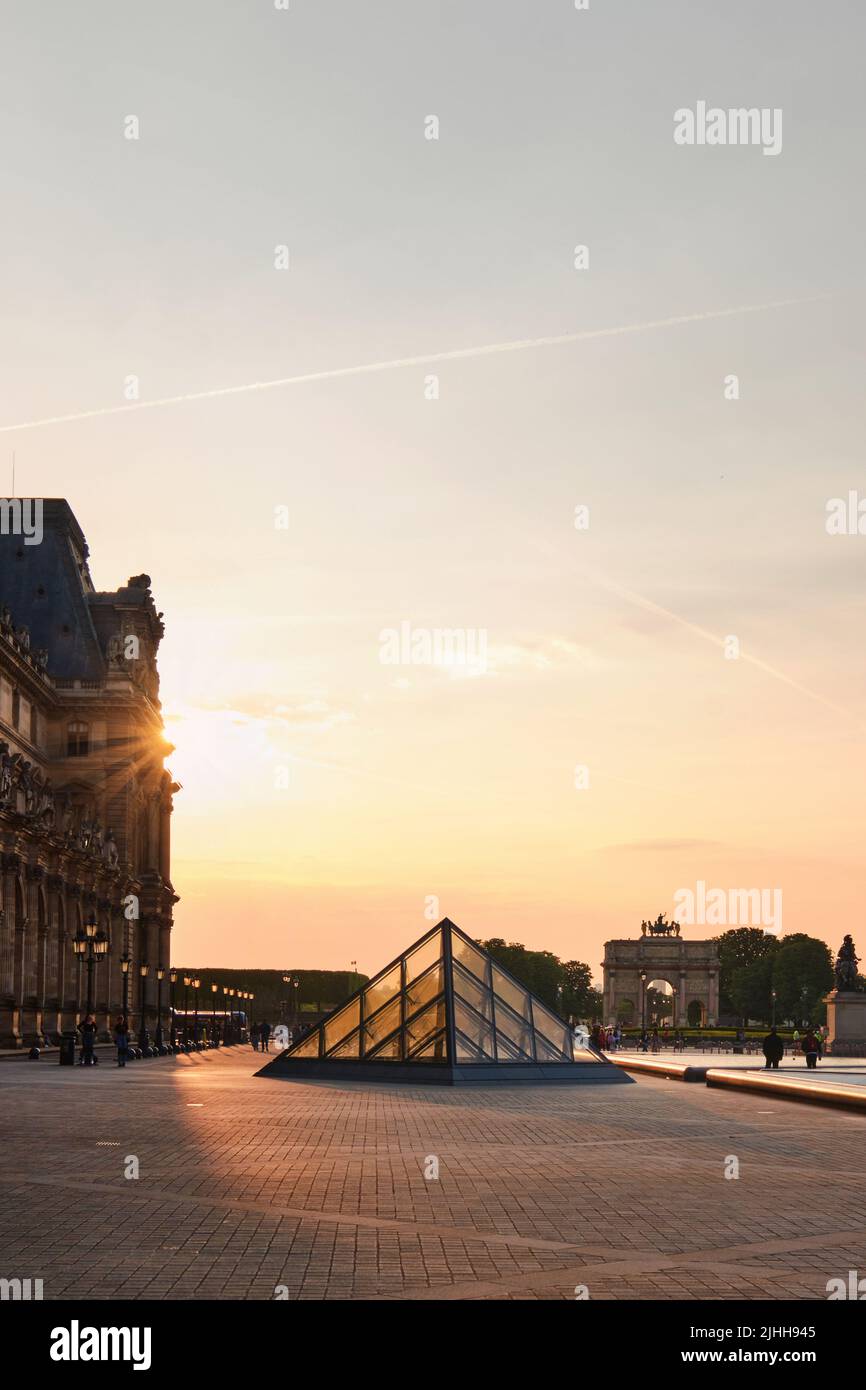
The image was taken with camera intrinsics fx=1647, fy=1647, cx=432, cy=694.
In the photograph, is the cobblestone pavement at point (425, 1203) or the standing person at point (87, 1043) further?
the standing person at point (87, 1043)

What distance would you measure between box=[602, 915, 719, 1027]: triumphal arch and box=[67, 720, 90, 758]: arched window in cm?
9613

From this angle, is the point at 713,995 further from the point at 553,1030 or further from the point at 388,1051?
the point at 388,1051

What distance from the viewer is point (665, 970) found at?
17938 centimetres

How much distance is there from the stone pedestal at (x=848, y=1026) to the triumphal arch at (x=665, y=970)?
4281 inches

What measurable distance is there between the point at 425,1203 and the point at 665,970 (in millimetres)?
168544

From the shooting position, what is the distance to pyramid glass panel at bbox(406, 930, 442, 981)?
138 ft

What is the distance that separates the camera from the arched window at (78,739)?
Result: 93312mm

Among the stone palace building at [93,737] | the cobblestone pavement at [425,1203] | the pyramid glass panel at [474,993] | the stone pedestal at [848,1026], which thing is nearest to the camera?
the cobblestone pavement at [425,1203]

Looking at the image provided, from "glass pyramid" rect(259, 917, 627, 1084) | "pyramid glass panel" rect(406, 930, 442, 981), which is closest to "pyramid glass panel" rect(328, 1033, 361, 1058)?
"glass pyramid" rect(259, 917, 627, 1084)

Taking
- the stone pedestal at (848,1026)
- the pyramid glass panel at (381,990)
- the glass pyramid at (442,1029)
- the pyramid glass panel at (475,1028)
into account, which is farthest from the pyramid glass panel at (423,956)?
the stone pedestal at (848,1026)

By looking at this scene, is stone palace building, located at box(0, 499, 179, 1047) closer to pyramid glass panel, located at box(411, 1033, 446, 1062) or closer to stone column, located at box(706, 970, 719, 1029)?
pyramid glass panel, located at box(411, 1033, 446, 1062)

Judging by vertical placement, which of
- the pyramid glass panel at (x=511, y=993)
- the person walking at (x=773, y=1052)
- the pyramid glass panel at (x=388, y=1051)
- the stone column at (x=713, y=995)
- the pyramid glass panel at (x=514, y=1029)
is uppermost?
the pyramid glass panel at (x=511, y=993)

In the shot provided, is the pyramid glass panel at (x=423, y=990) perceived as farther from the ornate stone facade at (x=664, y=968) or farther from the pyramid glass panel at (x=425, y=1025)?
the ornate stone facade at (x=664, y=968)
